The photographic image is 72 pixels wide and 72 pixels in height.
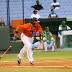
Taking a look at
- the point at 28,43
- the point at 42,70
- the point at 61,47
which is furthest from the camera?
the point at 61,47

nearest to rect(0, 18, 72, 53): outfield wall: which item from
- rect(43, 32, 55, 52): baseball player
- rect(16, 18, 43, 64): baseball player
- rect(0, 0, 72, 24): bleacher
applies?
rect(0, 0, 72, 24): bleacher

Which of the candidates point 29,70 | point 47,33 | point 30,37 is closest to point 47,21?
point 47,33

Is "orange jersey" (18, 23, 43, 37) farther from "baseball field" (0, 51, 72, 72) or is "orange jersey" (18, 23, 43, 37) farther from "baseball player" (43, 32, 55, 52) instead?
"baseball player" (43, 32, 55, 52)

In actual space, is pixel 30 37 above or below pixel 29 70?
above

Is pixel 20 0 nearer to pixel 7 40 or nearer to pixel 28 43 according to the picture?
pixel 7 40

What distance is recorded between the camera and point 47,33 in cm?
1452

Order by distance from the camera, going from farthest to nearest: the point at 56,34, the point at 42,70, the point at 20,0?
the point at 20,0 → the point at 56,34 → the point at 42,70

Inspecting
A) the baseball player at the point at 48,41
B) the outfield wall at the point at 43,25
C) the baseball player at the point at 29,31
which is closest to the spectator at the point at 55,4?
the outfield wall at the point at 43,25

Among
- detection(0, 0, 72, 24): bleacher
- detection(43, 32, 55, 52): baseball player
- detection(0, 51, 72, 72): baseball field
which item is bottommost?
detection(0, 51, 72, 72): baseball field

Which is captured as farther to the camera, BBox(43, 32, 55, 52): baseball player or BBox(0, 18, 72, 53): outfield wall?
BBox(43, 32, 55, 52): baseball player

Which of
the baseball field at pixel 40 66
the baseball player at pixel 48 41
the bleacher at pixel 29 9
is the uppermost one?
the bleacher at pixel 29 9

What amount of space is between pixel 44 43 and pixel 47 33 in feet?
1.84

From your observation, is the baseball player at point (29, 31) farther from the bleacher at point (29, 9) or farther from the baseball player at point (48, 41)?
the bleacher at point (29, 9)

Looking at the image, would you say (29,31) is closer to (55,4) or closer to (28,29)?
(28,29)
